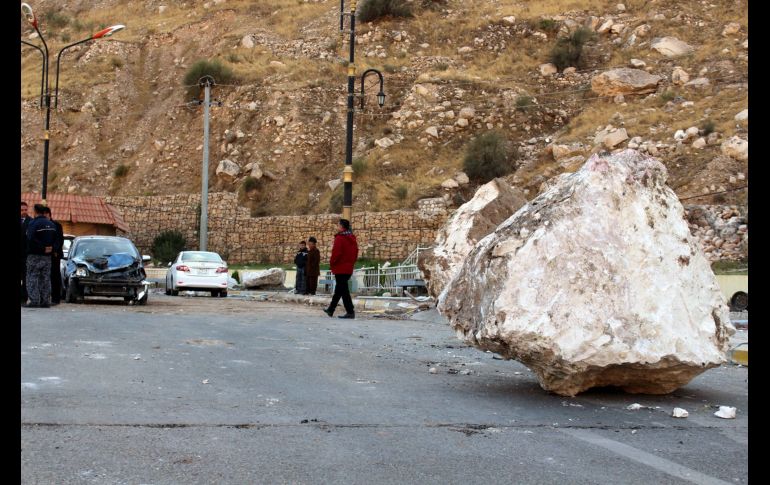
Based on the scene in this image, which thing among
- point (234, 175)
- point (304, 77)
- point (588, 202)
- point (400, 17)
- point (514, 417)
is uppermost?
point (400, 17)

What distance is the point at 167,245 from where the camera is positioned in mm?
46375

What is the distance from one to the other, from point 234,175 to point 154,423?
44377mm

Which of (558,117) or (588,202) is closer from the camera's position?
(588,202)

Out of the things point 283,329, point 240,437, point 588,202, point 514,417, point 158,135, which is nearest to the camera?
point 240,437

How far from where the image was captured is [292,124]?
168ft

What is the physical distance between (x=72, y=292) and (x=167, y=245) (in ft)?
95.3

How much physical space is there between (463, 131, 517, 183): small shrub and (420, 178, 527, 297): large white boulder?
22.0 metres

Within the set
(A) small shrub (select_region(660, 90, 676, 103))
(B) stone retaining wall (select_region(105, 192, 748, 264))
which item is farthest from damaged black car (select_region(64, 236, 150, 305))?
(A) small shrub (select_region(660, 90, 676, 103))

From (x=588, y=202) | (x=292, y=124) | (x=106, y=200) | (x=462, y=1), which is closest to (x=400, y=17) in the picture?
(x=462, y=1)

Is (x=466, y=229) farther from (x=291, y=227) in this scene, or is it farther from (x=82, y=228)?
(x=82, y=228)

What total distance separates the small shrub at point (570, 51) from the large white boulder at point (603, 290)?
46579mm

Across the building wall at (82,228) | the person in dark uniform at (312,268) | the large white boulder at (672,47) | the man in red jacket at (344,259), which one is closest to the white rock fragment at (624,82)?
the large white boulder at (672,47)

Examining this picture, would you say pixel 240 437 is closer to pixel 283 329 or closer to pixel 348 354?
pixel 348 354

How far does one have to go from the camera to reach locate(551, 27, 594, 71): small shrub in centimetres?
5278
